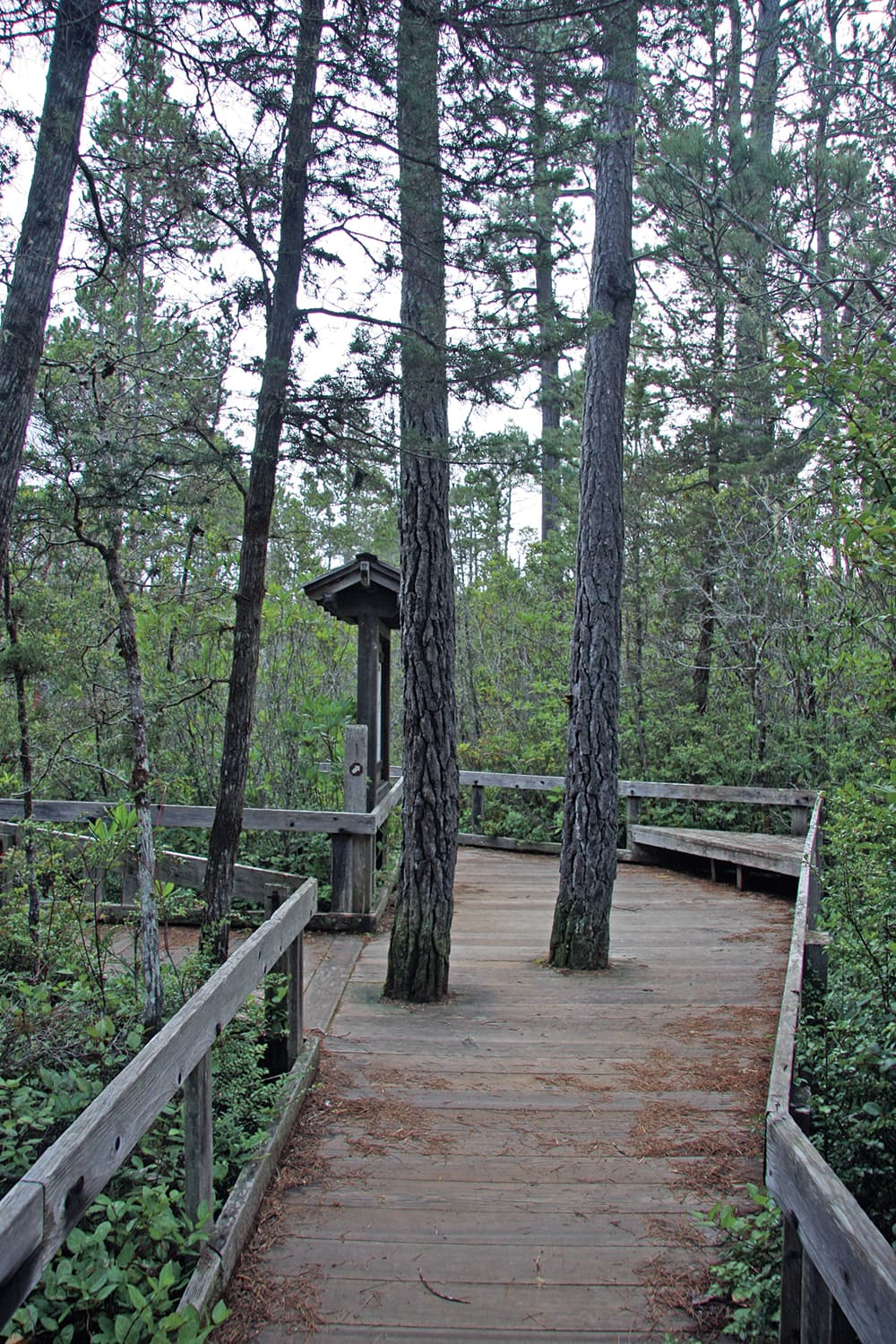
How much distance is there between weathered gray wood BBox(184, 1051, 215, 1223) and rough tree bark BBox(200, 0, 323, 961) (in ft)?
7.72

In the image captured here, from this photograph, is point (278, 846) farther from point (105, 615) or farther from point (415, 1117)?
point (415, 1117)

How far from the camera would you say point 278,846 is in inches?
357

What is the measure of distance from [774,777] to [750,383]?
5134 mm

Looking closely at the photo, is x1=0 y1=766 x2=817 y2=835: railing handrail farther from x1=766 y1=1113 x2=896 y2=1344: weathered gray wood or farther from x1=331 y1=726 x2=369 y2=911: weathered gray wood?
x1=766 y1=1113 x2=896 y2=1344: weathered gray wood

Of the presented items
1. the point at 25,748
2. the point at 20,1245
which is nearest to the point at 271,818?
the point at 25,748

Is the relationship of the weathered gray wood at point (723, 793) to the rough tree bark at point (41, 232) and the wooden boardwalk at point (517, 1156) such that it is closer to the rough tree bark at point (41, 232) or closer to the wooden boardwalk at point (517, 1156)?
the wooden boardwalk at point (517, 1156)

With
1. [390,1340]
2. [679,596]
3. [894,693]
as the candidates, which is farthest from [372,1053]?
[679,596]

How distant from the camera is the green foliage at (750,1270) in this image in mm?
2793

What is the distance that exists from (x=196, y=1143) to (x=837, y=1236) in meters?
1.88

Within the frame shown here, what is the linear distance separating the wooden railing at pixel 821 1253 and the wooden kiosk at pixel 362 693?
5.28 m

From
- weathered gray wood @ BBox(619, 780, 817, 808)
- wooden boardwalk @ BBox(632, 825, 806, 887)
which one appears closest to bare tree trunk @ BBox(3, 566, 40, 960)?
wooden boardwalk @ BBox(632, 825, 806, 887)

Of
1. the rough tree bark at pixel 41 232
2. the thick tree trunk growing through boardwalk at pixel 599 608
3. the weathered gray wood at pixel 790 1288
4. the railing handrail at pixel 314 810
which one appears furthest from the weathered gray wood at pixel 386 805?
the weathered gray wood at pixel 790 1288

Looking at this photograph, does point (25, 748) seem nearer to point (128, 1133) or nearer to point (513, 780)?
point (128, 1133)

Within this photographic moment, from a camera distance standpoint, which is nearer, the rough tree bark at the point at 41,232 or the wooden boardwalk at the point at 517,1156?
the wooden boardwalk at the point at 517,1156
